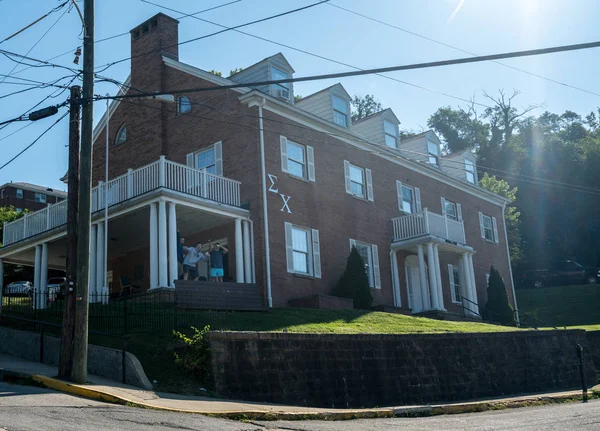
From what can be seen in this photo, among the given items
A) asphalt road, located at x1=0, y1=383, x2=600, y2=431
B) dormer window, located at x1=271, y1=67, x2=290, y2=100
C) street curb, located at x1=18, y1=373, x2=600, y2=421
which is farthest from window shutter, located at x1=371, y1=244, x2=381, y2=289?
asphalt road, located at x1=0, y1=383, x2=600, y2=431

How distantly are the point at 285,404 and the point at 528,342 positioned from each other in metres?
9.17

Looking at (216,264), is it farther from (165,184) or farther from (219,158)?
(219,158)

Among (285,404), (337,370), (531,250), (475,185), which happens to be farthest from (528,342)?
(531,250)

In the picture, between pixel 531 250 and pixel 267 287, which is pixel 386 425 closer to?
pixel 267 287

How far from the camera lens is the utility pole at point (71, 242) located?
1370 centimetres

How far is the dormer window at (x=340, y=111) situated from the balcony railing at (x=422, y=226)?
14.5 feet

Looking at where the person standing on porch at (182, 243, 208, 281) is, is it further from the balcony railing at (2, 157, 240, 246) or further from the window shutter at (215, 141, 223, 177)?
the window shutter at (215, 141, 223, 177)

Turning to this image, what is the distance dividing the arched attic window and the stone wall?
53.7 ft

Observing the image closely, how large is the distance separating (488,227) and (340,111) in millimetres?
12160

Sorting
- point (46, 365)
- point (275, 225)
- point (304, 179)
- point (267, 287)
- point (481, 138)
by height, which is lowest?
point (46, 365)

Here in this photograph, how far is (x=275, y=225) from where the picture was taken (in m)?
23.9

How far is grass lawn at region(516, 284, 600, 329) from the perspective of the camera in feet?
126

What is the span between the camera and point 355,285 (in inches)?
992

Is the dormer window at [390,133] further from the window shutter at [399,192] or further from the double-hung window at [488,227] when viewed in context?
the double-hung window at [488,227]
